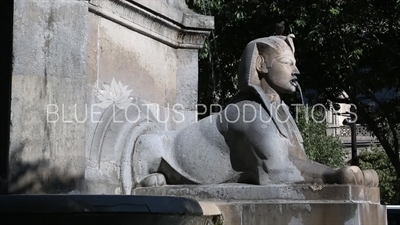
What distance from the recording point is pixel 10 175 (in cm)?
611

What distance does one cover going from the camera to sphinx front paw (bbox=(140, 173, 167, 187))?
269 inches

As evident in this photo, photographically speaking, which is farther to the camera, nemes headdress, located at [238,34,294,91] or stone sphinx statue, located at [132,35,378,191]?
nemes headdress, located at [238,34,294,91]

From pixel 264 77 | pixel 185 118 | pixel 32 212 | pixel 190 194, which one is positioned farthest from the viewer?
pixel 185 118

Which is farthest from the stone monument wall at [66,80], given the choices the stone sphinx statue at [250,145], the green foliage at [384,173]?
the green foliage at [384,173]

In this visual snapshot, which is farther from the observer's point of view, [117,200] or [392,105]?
[392,105]

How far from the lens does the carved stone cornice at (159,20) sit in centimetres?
719

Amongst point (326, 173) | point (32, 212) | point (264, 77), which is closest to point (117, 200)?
point (32, 212)

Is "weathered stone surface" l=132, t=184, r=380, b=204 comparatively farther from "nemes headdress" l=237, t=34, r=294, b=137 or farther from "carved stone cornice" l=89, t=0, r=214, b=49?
"carved stone cornice" l=89, t=0, r=214, b=49

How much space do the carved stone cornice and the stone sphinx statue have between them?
102 cm

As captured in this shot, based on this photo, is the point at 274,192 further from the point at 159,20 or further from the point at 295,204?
the point at 159,20

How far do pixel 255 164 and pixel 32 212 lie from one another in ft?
7.28

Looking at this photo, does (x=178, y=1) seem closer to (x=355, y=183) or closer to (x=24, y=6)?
(x=24, y=6)

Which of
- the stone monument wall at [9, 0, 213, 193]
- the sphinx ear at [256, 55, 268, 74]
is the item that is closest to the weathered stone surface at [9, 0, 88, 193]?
the stone monument wall at [9, 0, 213, 193]

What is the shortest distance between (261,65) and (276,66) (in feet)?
0.39
